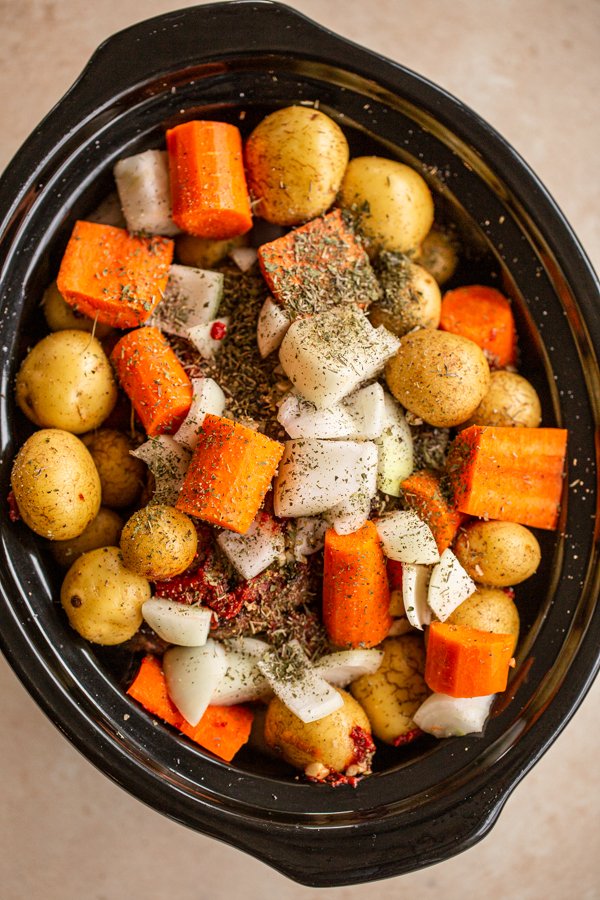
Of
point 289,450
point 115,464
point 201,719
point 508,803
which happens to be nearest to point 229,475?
point 289,450

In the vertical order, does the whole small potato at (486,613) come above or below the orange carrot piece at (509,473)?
below

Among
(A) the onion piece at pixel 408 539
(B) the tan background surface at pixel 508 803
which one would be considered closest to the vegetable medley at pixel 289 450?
(A) the onion piece at pixel 408 539

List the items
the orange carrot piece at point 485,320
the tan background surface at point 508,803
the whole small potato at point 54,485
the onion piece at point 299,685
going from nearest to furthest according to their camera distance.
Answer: the whole small potato at point 54,485 → the onion piece at point 299,685 → the orange carrot piece at point 485,320 → the tan background surface at point 508,803

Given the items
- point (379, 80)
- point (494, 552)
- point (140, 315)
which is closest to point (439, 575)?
point (494, 552)

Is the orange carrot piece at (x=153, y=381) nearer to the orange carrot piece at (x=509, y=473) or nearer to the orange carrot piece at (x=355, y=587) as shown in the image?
the orange carrot piece at (x=355, y=587)

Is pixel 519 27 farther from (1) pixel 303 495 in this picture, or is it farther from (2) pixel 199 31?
(1) pixel 303 495

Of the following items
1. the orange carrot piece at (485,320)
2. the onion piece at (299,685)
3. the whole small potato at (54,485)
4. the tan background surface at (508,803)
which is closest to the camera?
the whole small potato at (54,485)

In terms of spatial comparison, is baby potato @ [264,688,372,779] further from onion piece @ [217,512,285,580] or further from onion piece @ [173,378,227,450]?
onion piece @ [173,378,227,450]

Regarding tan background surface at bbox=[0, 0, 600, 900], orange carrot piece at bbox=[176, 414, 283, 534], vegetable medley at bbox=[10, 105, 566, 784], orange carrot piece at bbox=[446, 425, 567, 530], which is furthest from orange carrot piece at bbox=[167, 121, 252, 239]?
orange carrot piece at bbox=[446, 425, 567, 530]
